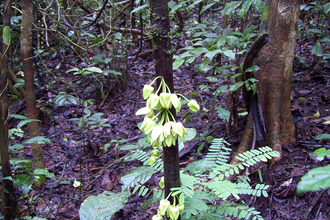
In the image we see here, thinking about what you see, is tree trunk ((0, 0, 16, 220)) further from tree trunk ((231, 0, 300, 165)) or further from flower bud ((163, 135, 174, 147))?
tree trunk ((231, 0, 300, 165))

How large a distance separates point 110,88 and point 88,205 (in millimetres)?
3693

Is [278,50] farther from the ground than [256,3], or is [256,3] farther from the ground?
[256,3]

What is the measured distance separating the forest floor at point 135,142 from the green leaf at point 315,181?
71.7 inches

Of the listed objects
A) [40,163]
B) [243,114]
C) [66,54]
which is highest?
[66,54]

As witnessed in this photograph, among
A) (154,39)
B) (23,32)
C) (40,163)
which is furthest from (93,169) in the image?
(154,39)

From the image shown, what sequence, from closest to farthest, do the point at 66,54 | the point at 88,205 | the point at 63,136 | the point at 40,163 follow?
the point at 88,205
the point at 40,163
the point at 63,136
the point at 66,54

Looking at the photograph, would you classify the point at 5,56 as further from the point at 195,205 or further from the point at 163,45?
the point at 195,205

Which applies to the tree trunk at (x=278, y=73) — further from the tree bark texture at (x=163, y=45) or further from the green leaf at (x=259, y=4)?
the tree bark texture at (x=163, y=45)

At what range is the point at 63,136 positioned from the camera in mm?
4301

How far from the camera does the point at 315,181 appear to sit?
615 millimetres

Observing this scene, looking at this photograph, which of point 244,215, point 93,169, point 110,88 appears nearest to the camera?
point 244,215

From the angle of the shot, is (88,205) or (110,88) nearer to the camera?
(88,205)

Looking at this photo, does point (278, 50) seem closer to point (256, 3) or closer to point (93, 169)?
point (256, 3)

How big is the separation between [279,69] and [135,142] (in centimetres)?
→ 239
